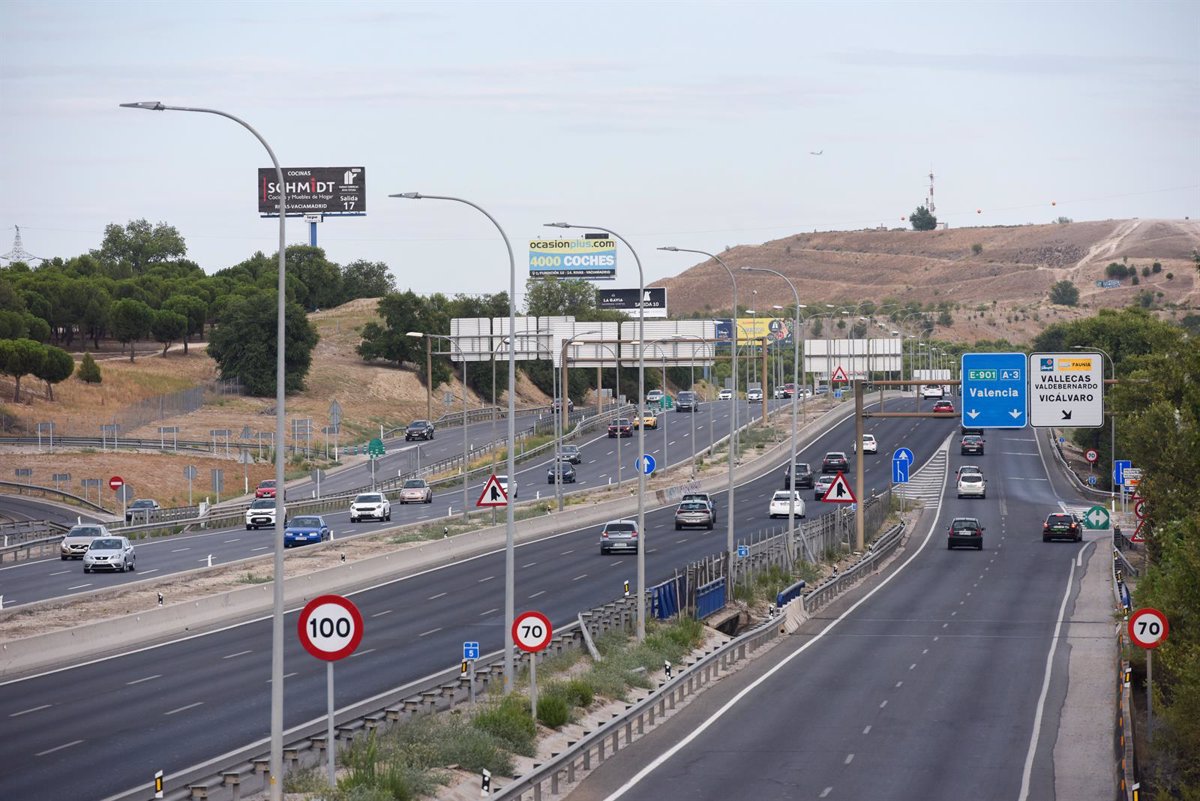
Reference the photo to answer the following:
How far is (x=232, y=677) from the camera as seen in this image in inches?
1251

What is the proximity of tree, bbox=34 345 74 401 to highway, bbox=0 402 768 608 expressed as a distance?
21.2 meters

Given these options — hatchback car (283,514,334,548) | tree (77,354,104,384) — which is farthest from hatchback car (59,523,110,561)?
tree (77,354,104,384)

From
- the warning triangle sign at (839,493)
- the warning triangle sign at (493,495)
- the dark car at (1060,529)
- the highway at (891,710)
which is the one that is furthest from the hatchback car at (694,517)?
the warning triangle sign at (493,495)

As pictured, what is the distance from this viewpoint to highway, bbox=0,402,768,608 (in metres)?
48.0

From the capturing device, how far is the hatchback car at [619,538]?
58656mm

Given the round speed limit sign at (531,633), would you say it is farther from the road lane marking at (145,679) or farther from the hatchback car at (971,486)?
the hatchback car at (971,486)

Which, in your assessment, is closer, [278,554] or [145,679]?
[278,554]

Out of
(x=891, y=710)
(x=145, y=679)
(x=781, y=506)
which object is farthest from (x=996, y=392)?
(x=781, y=506)

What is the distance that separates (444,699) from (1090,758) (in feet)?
35.4

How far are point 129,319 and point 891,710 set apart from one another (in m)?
109

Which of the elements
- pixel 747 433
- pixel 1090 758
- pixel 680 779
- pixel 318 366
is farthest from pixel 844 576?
pixel 318 366

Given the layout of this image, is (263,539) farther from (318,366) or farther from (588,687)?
(318,366)

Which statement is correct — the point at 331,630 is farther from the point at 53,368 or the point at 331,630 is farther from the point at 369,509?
the point at 53,368

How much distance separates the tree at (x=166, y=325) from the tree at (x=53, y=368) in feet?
88.1
